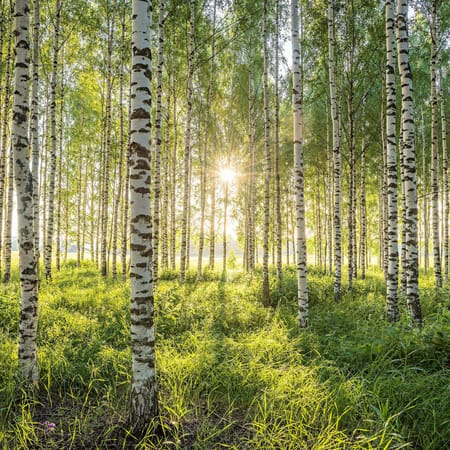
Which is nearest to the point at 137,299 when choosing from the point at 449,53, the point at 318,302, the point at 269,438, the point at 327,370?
the point at 269,438

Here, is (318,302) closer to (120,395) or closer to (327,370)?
(327,370)

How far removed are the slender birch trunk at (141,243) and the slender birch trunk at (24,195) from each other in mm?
1483

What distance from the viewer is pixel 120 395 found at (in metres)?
3.57

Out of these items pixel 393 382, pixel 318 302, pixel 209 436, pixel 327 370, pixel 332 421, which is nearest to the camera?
pixel 209 436

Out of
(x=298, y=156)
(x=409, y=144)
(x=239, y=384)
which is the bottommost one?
(x=239, y=384)

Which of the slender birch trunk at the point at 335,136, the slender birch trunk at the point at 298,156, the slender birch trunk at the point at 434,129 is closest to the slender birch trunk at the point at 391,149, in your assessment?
the slender birch trunk at the point at 298,156

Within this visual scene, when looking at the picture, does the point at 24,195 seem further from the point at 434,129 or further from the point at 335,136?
the point at 434,129

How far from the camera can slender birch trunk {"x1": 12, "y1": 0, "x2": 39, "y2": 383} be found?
11.1 feet

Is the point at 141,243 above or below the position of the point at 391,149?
below

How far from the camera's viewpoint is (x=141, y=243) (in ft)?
9.29

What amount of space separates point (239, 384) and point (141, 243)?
2.21 m

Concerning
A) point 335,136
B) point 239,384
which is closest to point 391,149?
point 335,136

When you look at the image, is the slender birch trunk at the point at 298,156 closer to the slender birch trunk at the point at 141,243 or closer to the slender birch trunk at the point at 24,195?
the slender birch trunk at the point at 141,243

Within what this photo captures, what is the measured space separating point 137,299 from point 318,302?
21.5 feet
